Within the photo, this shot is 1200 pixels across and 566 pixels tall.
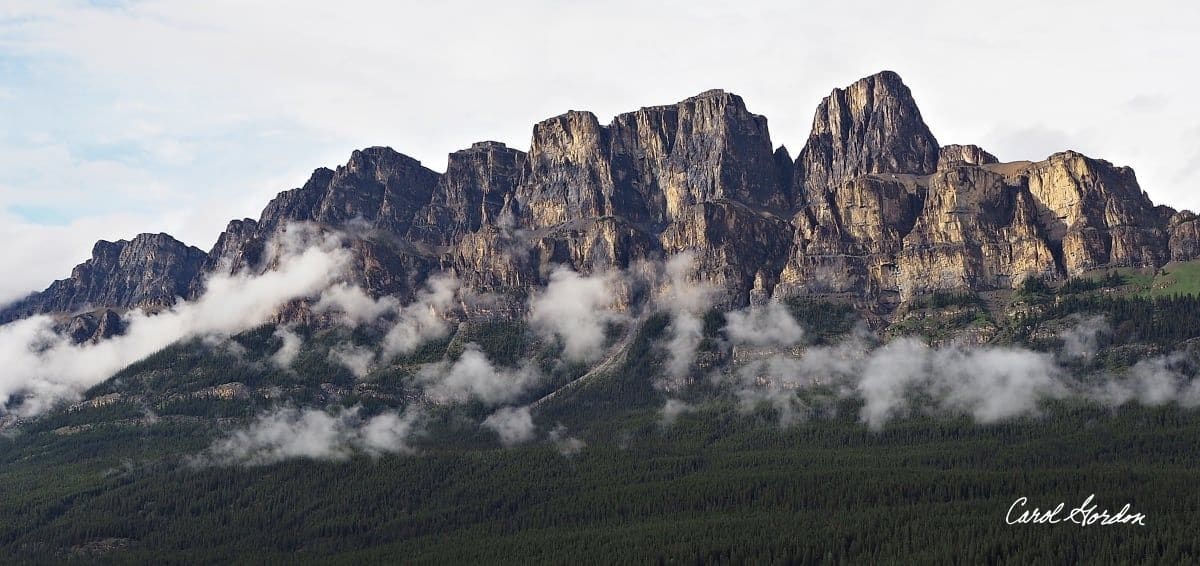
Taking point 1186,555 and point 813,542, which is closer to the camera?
point 1186,555

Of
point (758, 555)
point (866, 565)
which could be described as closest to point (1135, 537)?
point (866, 565)

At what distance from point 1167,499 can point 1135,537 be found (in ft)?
52.6

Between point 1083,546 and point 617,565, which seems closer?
point 1083,546

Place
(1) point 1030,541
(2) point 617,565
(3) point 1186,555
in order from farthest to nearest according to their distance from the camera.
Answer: (2) point 617,565
(1) point 1030,541
(3) point 1186,555

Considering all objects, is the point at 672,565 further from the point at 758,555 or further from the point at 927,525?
the point at 927,525

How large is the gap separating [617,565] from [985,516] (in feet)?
181

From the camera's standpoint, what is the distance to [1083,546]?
182 metres

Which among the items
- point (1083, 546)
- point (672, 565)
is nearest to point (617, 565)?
point (672, 565)

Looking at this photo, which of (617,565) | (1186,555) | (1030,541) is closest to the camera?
(1186,555)

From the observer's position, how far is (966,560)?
181125 mm

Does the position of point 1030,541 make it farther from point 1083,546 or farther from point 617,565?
point 617,565
